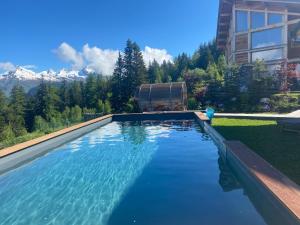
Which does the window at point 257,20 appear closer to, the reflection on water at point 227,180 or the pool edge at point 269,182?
the reflection on water at point 227,180

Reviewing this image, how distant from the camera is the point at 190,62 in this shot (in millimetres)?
60250

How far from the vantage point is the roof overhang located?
78.3 ft

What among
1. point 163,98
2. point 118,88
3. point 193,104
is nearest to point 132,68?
point 118,88

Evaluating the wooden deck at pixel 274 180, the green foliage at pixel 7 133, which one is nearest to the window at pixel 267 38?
the wooden deck at pixel 274 180

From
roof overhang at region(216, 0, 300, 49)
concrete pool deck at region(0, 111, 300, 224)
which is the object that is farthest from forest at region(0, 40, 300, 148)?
roof overhang at region(216, 0, 300, 49)

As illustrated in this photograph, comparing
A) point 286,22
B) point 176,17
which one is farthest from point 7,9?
point 286,22

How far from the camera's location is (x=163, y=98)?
26266 mm

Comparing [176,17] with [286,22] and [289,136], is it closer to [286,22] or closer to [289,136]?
[286,22]

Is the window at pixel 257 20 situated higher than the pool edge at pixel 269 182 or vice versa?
the window at pixel 257 20

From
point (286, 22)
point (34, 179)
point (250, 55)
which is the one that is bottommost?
point (34, 179)

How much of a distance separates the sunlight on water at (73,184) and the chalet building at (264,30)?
58.1 ft

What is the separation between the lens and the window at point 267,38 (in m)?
24.9

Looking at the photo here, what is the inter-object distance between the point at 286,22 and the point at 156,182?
22.2 metres

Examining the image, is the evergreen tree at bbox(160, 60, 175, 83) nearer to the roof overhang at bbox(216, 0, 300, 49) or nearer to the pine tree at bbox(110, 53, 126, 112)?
the pine tree at bbox(110, 53, 126, 112)
